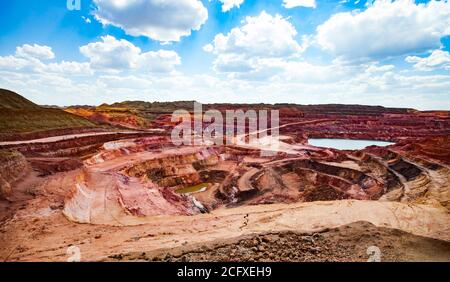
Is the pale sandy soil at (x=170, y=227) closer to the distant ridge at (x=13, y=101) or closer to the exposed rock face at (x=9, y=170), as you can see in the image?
the exposed rock face at (x=9, y=170)

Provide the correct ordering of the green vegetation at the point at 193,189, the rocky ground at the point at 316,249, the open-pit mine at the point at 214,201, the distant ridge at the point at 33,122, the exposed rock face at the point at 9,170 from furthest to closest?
the distant ridge at the point at 33,122, the green vegetation at the point at 193,189, the exposed rock face at the point at 9,170, the open-pit mine at the point at 214,201, the rocky ground at the point at 316,249

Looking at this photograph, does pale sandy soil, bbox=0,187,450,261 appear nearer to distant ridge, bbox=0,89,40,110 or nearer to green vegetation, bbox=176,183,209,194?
green vegetation, bbox=176,183,209,194

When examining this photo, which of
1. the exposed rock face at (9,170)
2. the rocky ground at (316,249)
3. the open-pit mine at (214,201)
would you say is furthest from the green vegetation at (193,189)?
the rocky ground at (316,249)

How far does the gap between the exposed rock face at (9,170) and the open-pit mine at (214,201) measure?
0.07 metres

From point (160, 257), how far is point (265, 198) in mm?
19451

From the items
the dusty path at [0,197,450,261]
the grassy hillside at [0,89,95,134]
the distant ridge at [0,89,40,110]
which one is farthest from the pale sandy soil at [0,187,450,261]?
the distant ridge at [0,89,40,110]

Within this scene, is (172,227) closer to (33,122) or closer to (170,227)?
(170,227)

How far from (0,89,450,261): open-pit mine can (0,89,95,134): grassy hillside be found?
62cm

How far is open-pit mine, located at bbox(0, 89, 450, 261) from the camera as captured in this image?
10.2m

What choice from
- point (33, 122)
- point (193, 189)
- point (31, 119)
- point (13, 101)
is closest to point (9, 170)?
point (193, 189)

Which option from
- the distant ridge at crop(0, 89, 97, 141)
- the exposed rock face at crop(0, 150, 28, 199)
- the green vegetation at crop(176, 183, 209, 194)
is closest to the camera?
the exposed rock face at crop(0, 150, 28, 199)

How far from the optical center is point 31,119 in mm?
41875

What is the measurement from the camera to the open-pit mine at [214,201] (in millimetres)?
10156

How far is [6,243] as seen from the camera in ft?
35.9
